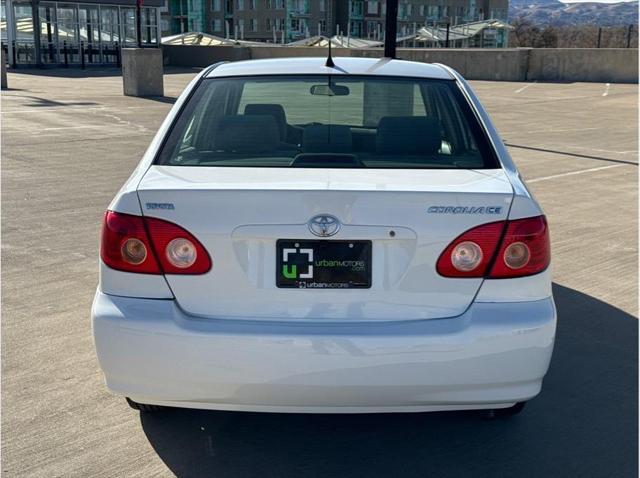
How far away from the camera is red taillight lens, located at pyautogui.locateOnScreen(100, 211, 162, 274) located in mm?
2926

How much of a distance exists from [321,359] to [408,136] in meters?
1.37

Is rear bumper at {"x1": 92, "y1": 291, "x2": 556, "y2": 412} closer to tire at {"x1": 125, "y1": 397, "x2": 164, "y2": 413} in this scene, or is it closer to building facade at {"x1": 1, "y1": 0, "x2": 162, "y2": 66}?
tire at {"x1": 125, "y1": 397, "x2": 164, "y2": 413}

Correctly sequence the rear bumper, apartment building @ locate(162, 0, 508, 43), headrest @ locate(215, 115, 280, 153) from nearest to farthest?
the rear bumper → headrest @ locate(215, 115, 280, 153) → apartment building @ locate(162, 0, 508, 43)

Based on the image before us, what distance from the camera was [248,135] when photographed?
12.1 feet

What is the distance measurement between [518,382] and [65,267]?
3.94 m

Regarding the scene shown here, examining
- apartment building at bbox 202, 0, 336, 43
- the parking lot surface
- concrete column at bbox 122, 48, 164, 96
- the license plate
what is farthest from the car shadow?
apartment building at bbox 202, 0, 336, 43

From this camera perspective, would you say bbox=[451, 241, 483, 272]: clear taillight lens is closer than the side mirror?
Yes

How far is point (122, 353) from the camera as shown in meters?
2.88

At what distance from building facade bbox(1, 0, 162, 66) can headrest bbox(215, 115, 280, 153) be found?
Result: 37.2 m

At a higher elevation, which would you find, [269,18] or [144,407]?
[269,18]

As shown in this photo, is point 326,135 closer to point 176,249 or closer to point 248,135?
point 248,135

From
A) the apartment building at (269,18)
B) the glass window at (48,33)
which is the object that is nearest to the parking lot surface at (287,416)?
the glass window at (48,33)

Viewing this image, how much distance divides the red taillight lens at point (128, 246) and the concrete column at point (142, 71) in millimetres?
20108

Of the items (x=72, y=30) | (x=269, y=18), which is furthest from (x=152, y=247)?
(x=269, y=18)
